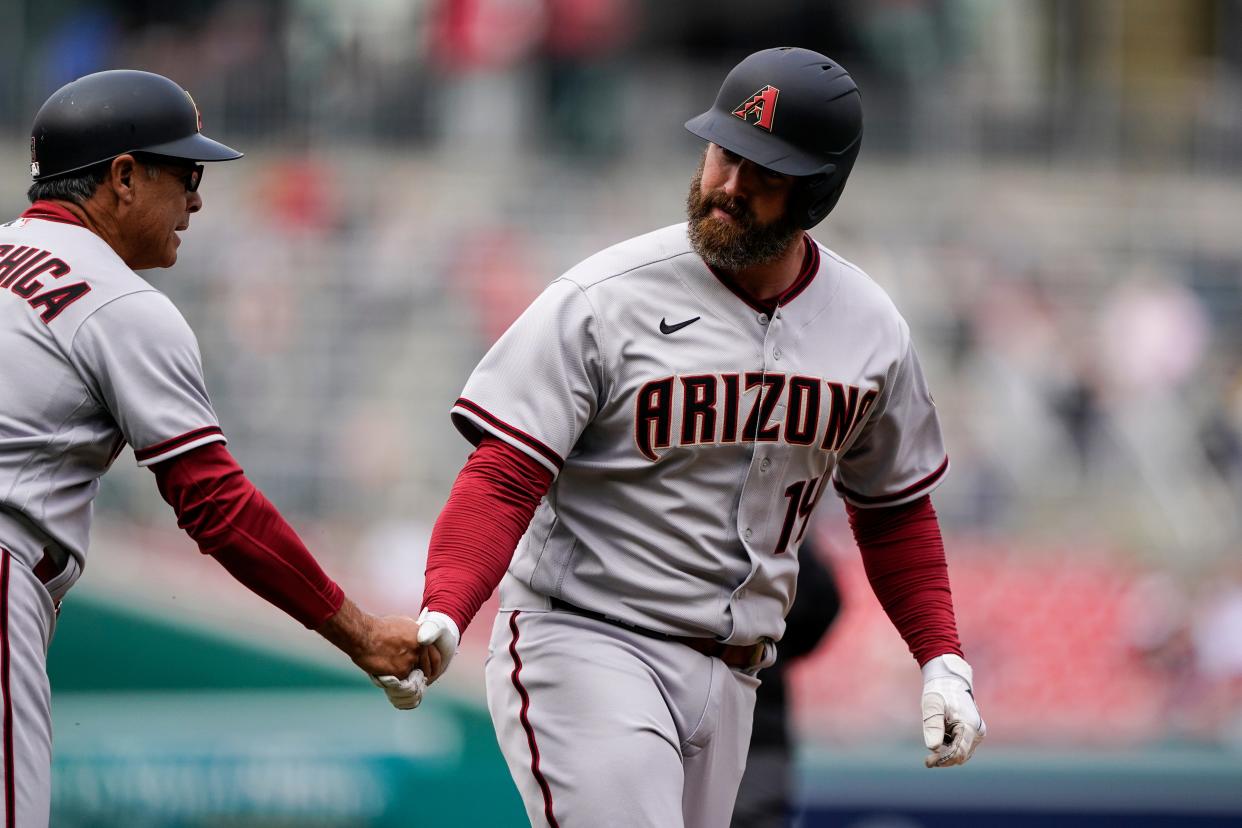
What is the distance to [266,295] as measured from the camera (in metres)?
12.2

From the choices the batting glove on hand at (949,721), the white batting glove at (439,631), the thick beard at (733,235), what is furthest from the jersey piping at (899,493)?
the white batting glove at (439,631)

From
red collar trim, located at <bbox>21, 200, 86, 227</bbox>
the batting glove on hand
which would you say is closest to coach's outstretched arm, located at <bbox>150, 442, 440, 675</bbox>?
red collar trim, located at <bbox>21, 200, 86, 227</bbox>

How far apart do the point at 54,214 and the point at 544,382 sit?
1035mm

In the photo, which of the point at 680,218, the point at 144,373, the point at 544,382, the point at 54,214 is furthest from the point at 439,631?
the point at 680,218

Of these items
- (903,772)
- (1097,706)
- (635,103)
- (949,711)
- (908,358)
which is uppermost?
(908,358)

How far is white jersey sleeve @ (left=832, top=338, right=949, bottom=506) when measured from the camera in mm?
4246

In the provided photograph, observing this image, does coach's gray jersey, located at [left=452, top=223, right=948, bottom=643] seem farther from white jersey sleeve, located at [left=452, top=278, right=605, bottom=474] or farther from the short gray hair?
the short gray hair

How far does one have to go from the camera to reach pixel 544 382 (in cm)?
383

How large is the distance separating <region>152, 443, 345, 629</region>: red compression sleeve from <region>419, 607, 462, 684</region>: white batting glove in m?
0.24

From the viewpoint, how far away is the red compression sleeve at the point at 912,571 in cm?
437

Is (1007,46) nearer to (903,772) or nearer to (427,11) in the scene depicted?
(427,11)

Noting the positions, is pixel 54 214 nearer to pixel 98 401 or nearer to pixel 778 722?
pixel 98 401

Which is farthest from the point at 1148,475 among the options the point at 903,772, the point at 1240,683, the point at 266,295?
the point at 266,295

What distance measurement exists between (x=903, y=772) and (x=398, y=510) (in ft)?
13.4
